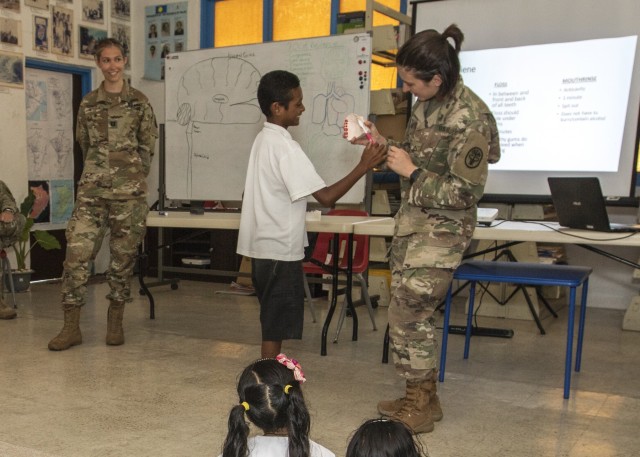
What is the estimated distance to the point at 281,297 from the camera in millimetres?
2850

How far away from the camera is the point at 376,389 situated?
122 inches

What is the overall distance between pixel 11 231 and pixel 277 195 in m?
2.85

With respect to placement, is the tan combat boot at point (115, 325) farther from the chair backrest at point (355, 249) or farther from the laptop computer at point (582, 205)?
the laptop computer at point (582, 205)

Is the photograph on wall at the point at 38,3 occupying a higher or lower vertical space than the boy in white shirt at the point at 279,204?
higher

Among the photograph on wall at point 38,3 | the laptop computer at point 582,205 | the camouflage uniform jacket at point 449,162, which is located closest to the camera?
the camouflage uniform jacket at point 449,162

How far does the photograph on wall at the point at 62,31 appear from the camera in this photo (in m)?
6.09

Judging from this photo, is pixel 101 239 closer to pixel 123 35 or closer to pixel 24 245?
pixel 24 245

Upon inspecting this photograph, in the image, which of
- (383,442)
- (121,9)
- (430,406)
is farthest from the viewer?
(121,9)

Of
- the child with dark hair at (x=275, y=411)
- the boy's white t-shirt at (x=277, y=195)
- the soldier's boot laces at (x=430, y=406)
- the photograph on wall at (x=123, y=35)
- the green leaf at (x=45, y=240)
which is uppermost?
the photograph on wall at (x=123, y=35)

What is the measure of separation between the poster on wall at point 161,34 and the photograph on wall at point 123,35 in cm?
18

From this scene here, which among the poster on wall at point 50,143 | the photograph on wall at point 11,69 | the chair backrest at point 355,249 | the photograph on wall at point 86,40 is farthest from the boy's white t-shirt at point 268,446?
the photograph on wall at point 86,40

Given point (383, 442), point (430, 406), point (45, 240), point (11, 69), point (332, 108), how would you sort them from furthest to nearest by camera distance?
point (11, 69)
point (45, 240)
point (332, 108)
point (430, 406)
point (383, 442)

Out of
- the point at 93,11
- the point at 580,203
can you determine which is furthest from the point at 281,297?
the point at 93,11

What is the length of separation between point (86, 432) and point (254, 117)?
2980 mm
